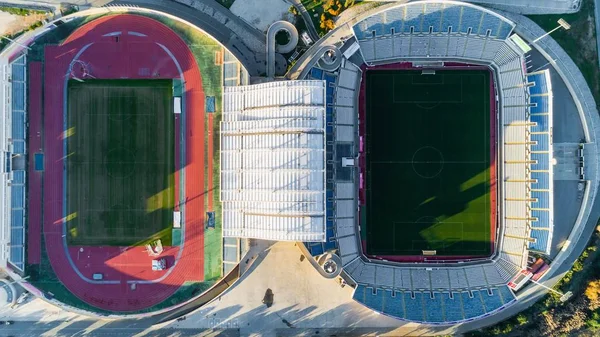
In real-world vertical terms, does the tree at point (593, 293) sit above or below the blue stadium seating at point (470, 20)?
below

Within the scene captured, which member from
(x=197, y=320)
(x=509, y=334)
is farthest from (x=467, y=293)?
(x=197, y=320)

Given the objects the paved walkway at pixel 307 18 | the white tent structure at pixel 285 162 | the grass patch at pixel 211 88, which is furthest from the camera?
the paved walkway at pixel 307 18

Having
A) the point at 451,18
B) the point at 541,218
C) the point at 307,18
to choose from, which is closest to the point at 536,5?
the point at 451,18

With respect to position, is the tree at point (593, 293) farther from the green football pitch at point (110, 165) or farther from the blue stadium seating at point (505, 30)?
the green football pitch at point (110, 165)

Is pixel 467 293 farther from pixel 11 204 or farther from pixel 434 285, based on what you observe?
pixel 11 204

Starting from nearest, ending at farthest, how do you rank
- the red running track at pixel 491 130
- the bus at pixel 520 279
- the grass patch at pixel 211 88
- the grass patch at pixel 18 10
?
the grass patch at pixel 211 88 → the bus at pixel 520 279 → the grass patch at pixel 18 10 → the red running track at pixel 491 130

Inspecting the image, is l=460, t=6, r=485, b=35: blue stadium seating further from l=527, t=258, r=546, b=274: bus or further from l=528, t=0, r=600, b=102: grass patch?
l=527, t=258, r=546, b=274: bus

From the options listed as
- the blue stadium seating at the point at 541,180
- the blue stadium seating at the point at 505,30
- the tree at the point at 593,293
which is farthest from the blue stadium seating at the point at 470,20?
the tree at the point at 593,293
